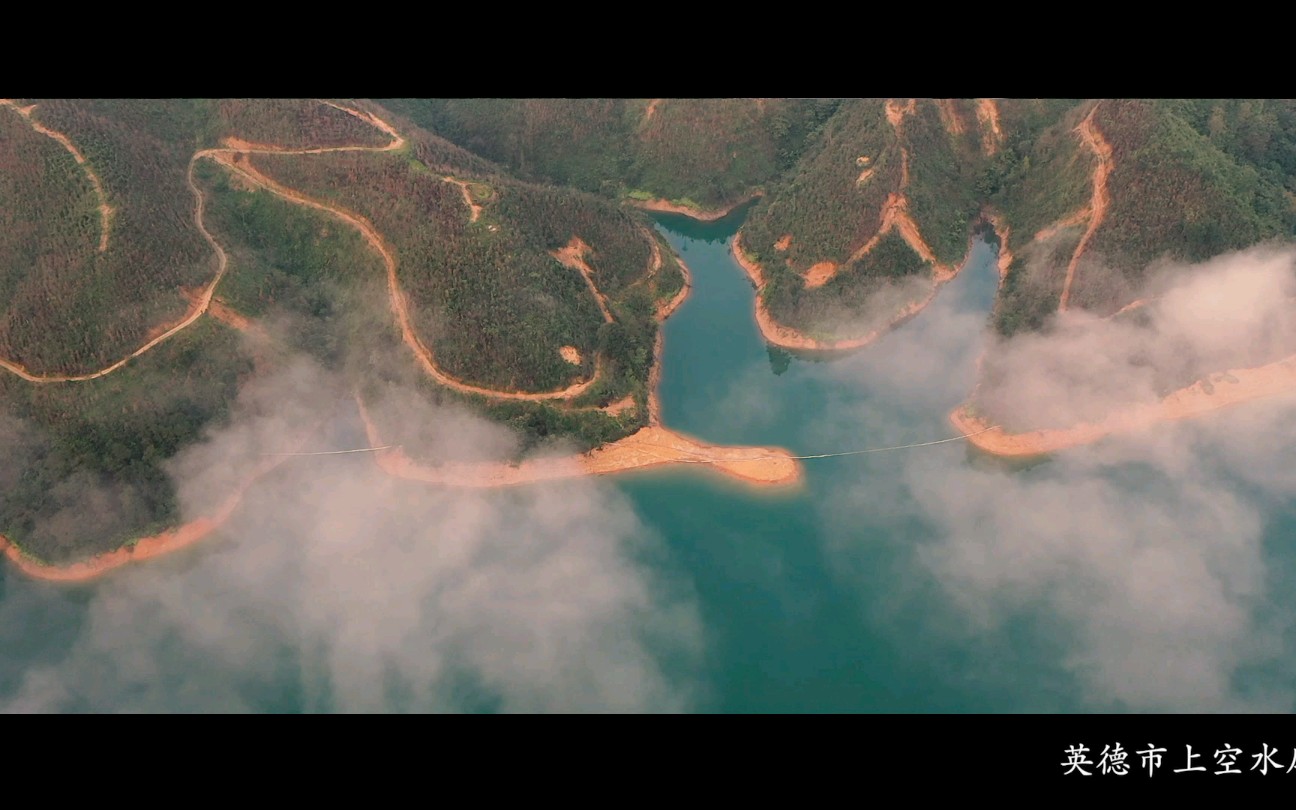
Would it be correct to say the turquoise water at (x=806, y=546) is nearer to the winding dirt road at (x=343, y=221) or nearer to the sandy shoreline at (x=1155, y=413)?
the sandy shoreline at (x=1155, y=413)

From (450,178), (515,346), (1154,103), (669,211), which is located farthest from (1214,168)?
(450,178)

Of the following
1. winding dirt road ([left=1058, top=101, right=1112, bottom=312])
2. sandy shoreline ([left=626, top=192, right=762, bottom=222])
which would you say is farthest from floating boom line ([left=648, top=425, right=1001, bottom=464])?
sandy shoreline ([left=626, top=192, right=762, bottom=222])

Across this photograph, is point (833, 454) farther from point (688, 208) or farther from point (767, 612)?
point (688, 208)

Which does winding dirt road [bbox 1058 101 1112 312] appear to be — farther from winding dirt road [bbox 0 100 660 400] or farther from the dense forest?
winding dirt road [bbox 0 100 660 400]

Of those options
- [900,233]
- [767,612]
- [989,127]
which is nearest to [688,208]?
[900,233]

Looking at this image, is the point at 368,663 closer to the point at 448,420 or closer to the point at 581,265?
the point at 448,420

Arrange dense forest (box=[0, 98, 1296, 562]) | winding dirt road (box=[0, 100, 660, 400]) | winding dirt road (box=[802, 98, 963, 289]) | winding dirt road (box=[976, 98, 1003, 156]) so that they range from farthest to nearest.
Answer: winding dirt road (box=[976, 98, 1003, 156]), winding dirt road (box=[802, 98, 963, 289]), winding dirt road (box=[0, 100, 660, 400]), dense forest (box=[0, 98, 1296, 562])
